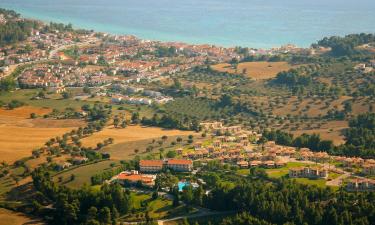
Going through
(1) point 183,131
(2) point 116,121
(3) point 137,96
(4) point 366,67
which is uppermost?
(4) point 366,67

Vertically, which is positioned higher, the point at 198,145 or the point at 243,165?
the point at 198,145

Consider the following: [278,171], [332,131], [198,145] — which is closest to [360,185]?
[278,171]

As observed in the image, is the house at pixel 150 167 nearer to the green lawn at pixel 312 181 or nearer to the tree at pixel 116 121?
the green lawn at pixel 312 181

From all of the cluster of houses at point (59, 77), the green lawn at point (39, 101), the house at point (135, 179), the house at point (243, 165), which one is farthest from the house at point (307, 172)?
the cluster of houses at point (59, 77)

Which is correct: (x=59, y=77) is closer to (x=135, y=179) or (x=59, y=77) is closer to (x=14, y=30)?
(x=14, y=30)

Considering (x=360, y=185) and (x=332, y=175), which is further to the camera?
(x=332, y=175)

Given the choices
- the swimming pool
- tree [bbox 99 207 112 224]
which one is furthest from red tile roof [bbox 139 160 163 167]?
tree [bbox 99 207 112 224]
